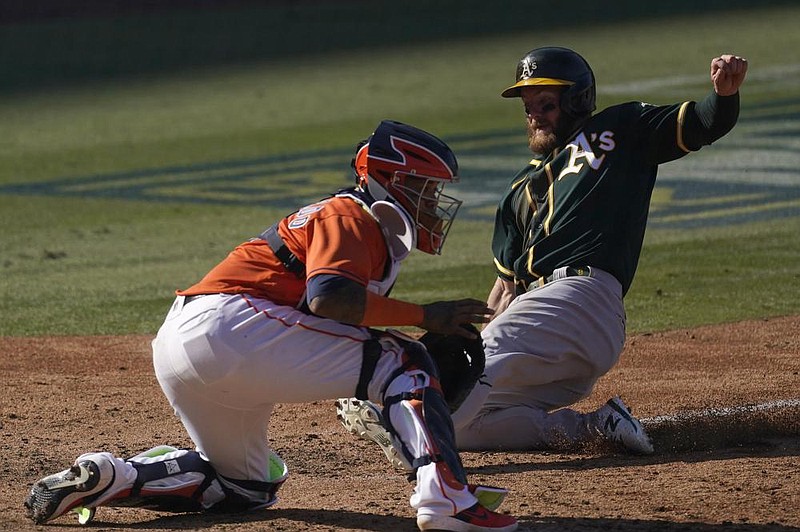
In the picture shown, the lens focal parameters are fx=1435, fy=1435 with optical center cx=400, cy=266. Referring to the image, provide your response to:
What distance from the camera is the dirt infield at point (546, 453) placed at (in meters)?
4.62

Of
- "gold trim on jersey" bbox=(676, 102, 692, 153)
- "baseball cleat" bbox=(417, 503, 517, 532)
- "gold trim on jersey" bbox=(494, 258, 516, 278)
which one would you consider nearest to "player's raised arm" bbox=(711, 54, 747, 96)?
"gold trim on jersey" bbox=(676, 102, 692, 153)

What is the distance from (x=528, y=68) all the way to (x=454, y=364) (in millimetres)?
1581

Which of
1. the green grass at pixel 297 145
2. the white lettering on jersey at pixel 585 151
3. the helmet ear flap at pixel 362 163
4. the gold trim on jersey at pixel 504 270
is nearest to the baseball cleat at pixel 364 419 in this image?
the helmet ear flap at pixel 362 163

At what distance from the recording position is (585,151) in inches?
227

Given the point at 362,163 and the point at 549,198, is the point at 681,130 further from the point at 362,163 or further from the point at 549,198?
the point at 362,163

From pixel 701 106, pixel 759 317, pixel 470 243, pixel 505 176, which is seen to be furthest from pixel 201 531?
pixel 505 176

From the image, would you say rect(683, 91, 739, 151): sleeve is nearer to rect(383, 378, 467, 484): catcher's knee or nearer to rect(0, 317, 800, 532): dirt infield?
rect(0, 317, 800, 532): dirt infield

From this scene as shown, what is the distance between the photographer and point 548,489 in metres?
4.94

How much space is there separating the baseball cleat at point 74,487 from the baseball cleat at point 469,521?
1.02 m

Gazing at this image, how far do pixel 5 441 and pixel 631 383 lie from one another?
9.36ft

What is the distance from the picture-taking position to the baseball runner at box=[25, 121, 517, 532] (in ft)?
13.9

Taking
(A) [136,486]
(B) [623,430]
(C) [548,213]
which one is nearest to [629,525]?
(B) [623,430]

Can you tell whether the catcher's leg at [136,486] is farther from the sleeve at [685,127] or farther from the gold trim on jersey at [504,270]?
the sleeve at [685,127]

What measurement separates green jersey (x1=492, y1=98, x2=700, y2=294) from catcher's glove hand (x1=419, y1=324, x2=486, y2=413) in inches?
41.2
